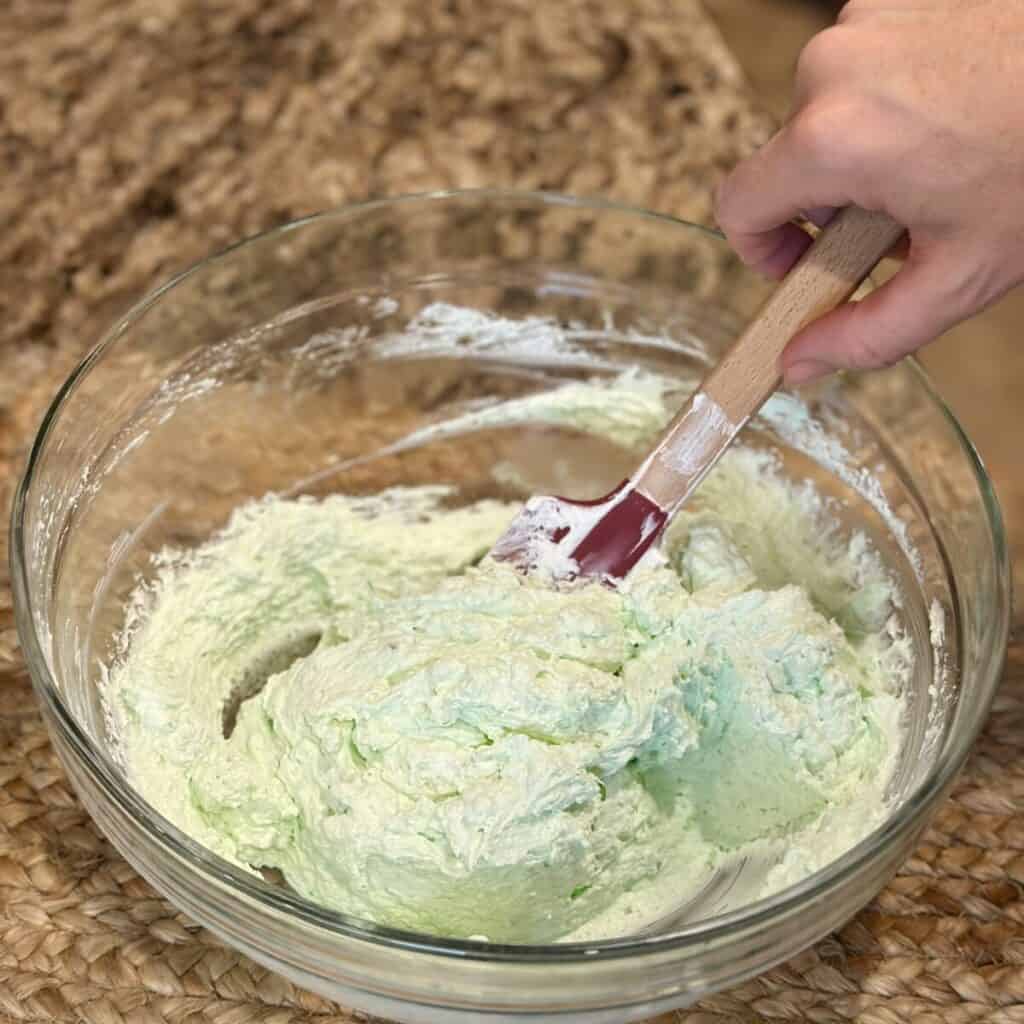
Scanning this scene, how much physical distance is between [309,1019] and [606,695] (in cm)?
30

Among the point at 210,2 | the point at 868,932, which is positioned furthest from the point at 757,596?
the point at 210,2

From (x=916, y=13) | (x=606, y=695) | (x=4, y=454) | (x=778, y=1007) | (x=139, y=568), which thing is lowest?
(x=4, y=454)

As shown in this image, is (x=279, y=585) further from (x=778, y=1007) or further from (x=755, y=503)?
(x=778, y=1007)

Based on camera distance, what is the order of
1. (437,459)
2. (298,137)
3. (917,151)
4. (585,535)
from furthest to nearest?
(298,137) < (437,459) < (585,535) < (917,151)

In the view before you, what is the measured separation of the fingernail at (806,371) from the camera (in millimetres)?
911

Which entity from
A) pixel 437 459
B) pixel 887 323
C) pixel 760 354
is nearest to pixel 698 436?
pixel 760 354

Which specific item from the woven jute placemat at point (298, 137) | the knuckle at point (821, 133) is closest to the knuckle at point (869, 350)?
the knuckle at point (821, 133)

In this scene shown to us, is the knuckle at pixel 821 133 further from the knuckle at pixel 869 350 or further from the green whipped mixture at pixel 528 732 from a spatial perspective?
the green whipped mixture at pixel 528 732

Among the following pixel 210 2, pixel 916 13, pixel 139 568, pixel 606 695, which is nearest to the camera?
pixel 916 13

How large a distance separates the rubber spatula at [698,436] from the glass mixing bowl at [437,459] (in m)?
0.17

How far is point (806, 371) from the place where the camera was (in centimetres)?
92

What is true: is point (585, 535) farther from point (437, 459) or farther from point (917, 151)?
point (917, 151)

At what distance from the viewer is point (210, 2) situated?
5.16 feet

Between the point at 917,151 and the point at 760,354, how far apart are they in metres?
0.20
